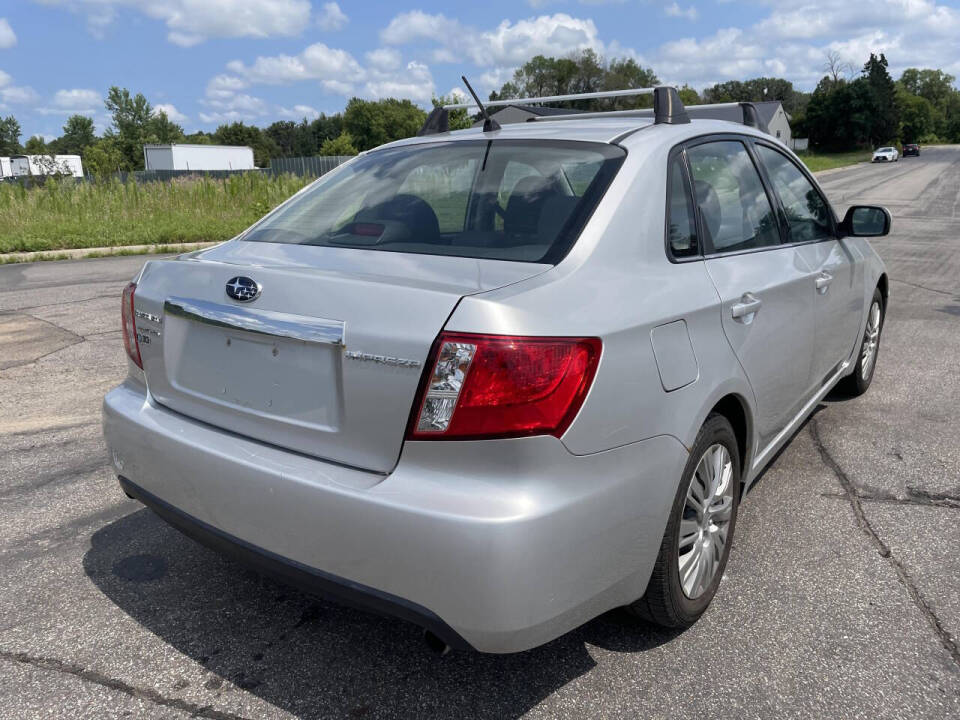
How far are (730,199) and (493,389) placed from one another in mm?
1670

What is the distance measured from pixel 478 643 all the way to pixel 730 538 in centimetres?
129

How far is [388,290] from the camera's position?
82.7 inches

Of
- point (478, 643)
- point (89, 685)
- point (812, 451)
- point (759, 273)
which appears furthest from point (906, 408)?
point (89, 685)

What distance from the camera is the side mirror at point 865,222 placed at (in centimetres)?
420

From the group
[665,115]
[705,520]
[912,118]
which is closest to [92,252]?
[665,115]

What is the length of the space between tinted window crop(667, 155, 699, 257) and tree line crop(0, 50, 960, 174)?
81345mm

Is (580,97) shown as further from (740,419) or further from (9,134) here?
(9,134)

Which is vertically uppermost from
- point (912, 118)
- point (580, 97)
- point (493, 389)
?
point (912, 118)

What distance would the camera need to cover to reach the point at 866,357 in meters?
5.21

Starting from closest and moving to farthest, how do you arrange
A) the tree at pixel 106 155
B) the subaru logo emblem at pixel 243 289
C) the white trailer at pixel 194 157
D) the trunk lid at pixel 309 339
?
the trunk lid at pixel 309 339 → the subaru logo emblem at pixel 243 289 → the white trailer at pixel 194 157 → the tree at pixel 106 155

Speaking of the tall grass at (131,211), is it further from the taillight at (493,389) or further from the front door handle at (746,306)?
the taillight at (493,389)

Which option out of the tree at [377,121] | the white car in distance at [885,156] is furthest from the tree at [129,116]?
the white car in distance at [885,156]

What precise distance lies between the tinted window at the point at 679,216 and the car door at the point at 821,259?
957 millimetres

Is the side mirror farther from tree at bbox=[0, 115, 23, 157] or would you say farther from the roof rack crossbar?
tree at bbox=[0, 115, 23, 157]
